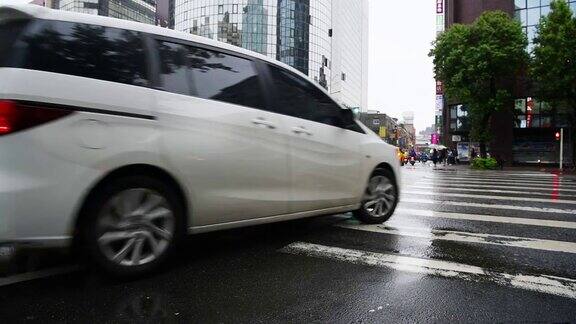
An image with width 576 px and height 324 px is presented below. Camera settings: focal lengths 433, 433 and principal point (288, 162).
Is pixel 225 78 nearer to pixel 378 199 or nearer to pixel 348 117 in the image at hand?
pixel 348 117

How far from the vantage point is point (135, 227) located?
318 centimetres

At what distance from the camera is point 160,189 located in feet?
10.6

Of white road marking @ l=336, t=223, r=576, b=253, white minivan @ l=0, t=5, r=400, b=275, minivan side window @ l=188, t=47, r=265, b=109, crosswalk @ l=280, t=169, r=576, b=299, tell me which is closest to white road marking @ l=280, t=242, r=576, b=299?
crosswalk @ l=280, t=169, r=576, b=299

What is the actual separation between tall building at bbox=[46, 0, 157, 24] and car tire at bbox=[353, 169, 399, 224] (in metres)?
92.1

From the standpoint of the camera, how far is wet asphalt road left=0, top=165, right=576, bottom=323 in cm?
264

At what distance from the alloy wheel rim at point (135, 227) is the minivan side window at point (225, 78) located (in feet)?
3.24

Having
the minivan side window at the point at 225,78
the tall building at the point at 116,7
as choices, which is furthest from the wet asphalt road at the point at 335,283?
the tall building at the point at 116,7

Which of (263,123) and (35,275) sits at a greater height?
(263,123)

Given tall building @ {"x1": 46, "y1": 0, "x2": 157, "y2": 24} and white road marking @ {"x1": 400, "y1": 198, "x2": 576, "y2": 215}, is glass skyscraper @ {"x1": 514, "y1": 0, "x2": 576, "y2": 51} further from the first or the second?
tall building @ {"x1": 46, "y1": 0, "x2": 157, "y2": 24}

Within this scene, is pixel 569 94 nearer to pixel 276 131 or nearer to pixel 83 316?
pixel 276 131

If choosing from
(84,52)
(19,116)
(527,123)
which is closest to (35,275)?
(19,116)

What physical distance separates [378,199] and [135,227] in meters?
3.23

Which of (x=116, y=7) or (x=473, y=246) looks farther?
(x=116, y=7)

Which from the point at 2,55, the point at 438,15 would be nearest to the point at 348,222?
the point at 2,55
